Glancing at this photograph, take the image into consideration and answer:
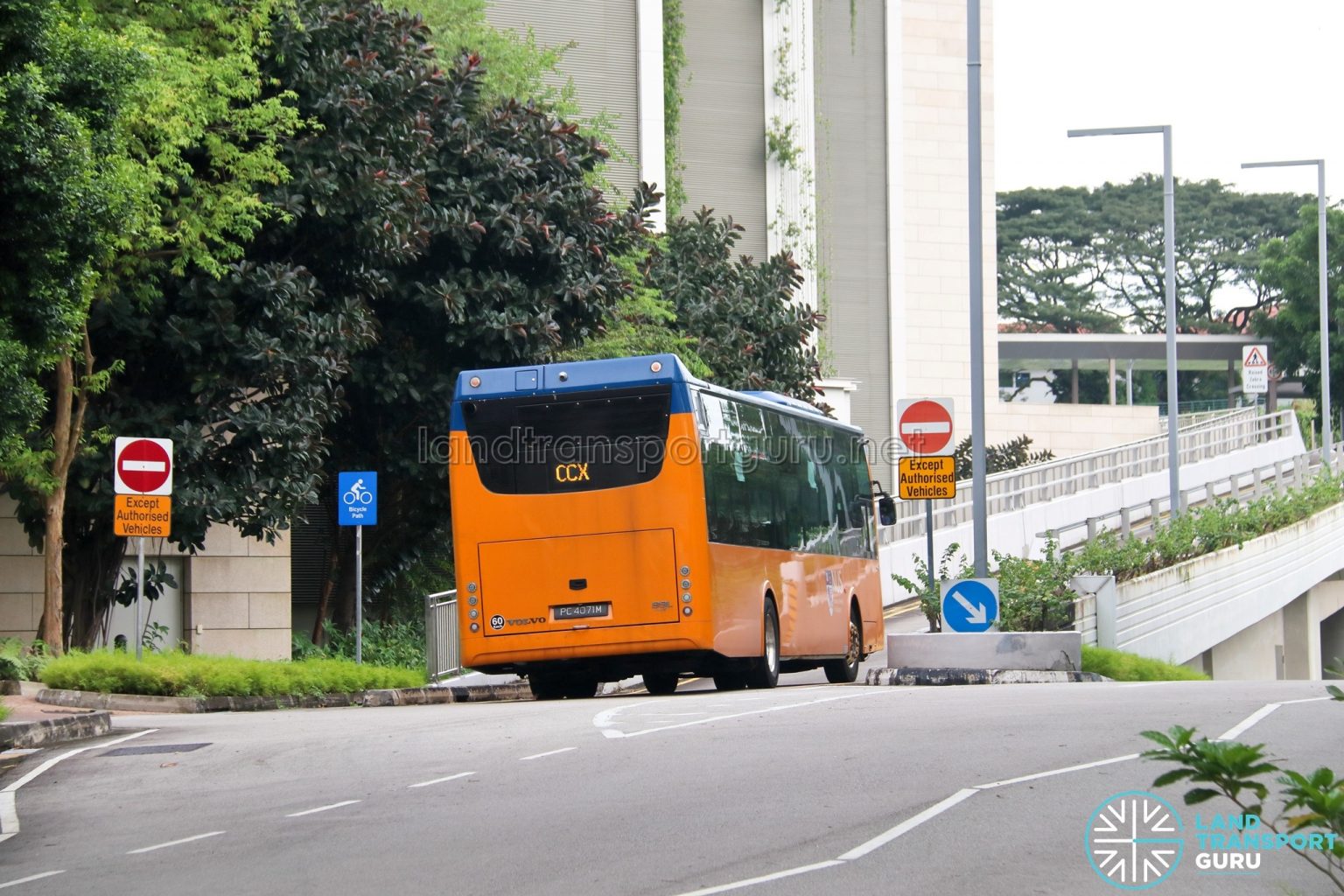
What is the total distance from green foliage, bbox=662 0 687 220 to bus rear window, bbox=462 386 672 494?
1237 inches

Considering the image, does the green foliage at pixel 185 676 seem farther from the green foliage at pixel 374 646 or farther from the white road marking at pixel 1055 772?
the white road marking at pixel 1055 772

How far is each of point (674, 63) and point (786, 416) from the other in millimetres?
30411

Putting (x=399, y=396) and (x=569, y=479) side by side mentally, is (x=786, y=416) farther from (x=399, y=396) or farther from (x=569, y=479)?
(x=399, y=396)

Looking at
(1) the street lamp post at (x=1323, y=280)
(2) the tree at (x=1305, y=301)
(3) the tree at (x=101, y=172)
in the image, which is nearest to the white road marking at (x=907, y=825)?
(3) the tree at (x=101, y=172)

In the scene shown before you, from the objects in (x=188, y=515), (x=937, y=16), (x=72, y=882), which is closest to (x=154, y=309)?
(x=188, y=515)

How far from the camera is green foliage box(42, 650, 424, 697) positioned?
2025 cm

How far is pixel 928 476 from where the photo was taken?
71.1 feet

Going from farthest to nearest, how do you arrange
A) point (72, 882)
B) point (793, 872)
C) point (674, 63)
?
point (674, 63) → point (72, 882) → point (793, 872)

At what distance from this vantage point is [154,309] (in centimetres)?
2505

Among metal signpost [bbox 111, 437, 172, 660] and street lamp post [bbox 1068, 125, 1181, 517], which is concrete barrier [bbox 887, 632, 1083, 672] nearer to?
metal signpost [bbox 111, 437, 172, 660]

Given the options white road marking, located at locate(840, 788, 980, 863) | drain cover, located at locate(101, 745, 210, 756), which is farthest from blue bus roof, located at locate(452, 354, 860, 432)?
white road marking, located at locate(840, 788, 980, 863)

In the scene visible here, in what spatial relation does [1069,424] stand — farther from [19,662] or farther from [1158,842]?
[1158,842]

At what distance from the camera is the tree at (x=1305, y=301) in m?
74.6

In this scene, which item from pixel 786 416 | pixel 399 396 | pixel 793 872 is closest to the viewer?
pixel 793 872
